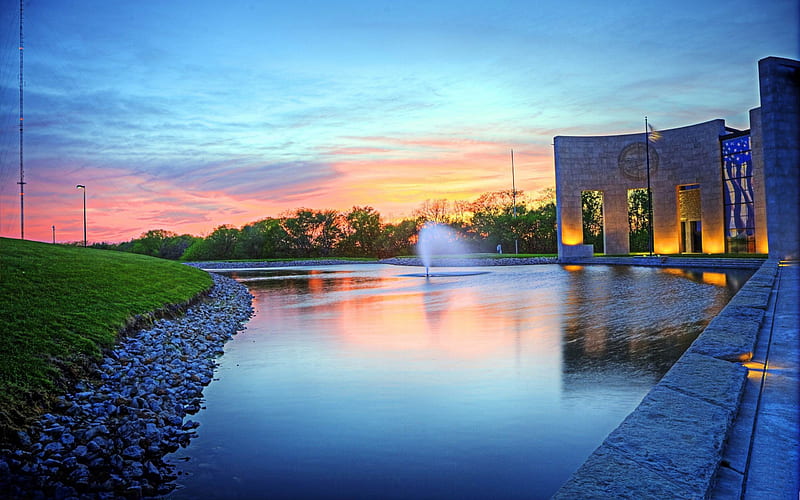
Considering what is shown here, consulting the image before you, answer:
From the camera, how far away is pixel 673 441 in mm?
2537

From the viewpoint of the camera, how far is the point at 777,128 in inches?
850

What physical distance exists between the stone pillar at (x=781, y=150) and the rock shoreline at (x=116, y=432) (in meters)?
22.2

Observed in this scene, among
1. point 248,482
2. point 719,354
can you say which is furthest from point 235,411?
point 719,354

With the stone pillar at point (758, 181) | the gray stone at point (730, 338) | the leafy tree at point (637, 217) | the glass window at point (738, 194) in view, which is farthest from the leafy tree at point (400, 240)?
the gray stone at point (730, 338)

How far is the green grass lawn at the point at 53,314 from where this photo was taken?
471 cm

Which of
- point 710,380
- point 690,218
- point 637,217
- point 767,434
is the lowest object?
point 767,434

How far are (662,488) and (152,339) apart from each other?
23.6 feet

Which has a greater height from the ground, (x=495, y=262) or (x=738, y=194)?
(x=738, y=194)

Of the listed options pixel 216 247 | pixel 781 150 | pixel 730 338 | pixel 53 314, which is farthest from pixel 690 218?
pixel 216 247

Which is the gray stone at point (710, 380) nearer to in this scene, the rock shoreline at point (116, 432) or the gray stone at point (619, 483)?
the gray stone at point (619, 483)

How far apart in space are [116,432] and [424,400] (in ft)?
8.13

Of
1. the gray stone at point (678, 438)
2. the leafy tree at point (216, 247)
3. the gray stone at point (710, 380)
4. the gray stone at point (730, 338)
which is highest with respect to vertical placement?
the leafy tree at point (216, 247)

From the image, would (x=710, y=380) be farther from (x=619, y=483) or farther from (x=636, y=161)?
(x=636, y=161)

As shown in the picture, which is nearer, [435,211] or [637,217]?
[637,217]
